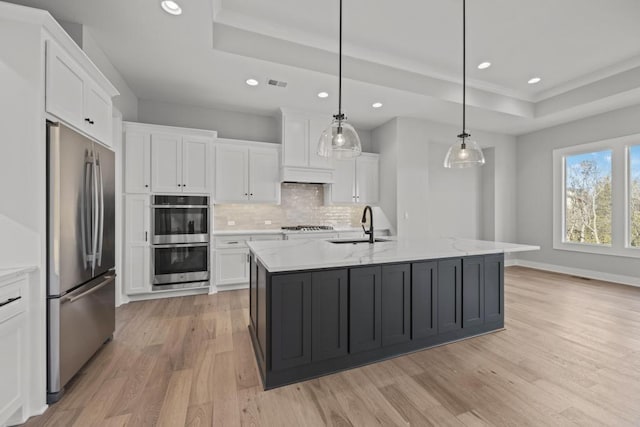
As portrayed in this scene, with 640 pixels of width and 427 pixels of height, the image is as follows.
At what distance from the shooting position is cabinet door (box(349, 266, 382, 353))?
2176 mm

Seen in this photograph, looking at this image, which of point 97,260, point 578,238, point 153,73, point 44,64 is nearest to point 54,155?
point 44,64

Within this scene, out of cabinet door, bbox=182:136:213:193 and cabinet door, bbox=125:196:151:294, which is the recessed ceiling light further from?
cabinet door, bbox=125:196:151:294

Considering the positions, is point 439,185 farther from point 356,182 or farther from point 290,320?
point 290,320

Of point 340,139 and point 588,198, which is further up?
point 340,139

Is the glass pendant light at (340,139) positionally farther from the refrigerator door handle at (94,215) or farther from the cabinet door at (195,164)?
the cabinet door at (195,164)

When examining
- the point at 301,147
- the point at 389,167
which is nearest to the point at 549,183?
the point at 389,167

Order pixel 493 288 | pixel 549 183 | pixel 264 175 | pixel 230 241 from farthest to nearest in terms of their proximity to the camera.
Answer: pixel 549 183 → pixel 264 175 → pixel 230 241 → pixel 493 288

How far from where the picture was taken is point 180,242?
159 inches

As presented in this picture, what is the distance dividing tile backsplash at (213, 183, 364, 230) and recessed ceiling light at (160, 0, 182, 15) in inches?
113

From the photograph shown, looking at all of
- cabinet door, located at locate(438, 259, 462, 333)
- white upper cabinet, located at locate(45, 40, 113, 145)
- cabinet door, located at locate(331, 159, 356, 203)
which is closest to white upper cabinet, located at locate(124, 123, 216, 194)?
white upper cabinet, located at locate(45, 40, 113, 145)

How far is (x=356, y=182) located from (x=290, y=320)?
3.81 metres

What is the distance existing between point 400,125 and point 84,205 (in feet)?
15.4

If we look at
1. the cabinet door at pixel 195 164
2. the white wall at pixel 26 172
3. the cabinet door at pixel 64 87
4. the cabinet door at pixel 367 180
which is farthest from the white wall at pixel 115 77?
the cabinet door at pixel 367 180

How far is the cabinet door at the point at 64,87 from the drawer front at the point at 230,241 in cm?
241
